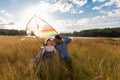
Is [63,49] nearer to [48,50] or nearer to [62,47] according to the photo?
[62,47]

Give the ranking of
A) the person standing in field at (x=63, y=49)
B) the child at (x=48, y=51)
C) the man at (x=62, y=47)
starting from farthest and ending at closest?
the child at (x=48, y=51)
the man at (x=62, y=47)
the person standing in field at (x=63, y=49)

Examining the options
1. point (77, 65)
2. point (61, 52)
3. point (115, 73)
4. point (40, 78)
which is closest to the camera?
point (115, 73)

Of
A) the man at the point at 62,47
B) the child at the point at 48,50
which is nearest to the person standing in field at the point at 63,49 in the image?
the man at the point at 62,47

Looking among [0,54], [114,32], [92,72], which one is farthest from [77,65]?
[114,32]

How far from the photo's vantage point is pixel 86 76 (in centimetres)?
385

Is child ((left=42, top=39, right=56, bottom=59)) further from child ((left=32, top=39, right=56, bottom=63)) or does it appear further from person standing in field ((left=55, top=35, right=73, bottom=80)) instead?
person standing in field ((left=55, top=35, right=73, bottom=80))

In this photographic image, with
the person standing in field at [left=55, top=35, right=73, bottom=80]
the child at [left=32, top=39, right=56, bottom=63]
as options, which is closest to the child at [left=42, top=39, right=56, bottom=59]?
the child at [left=32, top=39, right=56, bottom=63]

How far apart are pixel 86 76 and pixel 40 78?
75 centimetres

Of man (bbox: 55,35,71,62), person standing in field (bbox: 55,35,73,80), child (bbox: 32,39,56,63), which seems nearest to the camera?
person standing in field (bbox: 55,35,73,80)

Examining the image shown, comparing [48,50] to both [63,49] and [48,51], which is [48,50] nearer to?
[48,51]

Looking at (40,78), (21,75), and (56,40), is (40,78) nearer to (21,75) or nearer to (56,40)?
(21,75)

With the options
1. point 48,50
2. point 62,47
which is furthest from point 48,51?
point 62,47

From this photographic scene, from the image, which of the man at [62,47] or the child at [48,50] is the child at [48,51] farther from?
the man at [62,47]

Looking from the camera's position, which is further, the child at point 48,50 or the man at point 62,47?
the child at point 48,50
